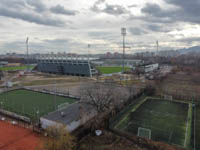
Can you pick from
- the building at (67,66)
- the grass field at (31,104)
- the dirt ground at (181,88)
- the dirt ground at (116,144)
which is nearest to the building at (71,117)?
the dirt ground at (116,144)

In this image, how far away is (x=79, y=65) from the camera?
63.8m

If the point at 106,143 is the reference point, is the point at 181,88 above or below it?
above

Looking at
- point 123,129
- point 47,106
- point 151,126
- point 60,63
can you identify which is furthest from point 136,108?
point 60,63

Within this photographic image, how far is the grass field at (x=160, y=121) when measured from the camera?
18984mm

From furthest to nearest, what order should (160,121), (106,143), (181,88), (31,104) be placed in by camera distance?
(181,88)
(31,104)
(160,121)
(106,143)

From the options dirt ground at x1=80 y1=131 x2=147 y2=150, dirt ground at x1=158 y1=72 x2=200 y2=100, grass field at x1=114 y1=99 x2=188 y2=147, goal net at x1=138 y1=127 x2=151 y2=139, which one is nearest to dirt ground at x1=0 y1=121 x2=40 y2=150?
dirt ground at x1=80 y1=131 x2=147 y2=150

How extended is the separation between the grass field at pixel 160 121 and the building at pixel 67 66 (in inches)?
1454

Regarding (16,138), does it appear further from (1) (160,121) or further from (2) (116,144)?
(1) (160,121)

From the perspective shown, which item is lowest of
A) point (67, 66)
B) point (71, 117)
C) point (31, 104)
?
point (31, 104)

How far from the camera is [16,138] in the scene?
17922mm

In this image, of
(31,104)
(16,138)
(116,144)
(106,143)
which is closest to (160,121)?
(116,144)

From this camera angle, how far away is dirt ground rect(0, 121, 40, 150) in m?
16.4

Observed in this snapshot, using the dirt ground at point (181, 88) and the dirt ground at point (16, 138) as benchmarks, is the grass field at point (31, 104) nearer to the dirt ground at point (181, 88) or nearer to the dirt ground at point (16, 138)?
the dirt ground at point (16, 138)

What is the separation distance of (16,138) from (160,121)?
20.6m
